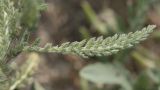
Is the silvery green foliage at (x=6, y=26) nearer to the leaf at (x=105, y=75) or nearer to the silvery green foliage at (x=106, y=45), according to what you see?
the silvery green foliage at (x=106, y=45)

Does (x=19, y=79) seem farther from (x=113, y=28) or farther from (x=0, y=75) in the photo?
(x=113, y=28)

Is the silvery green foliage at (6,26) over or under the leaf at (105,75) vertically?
under

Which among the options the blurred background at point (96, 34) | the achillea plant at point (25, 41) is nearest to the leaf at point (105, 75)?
the blurred background at point (96, 34)

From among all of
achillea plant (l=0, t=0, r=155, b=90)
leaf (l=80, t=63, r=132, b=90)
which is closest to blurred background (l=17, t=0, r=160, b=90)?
leaf (l=80, t=63, r=132, b=90)

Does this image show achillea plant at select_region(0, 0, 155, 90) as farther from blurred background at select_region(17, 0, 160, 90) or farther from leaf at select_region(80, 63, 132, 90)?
blurred background at select_region(17, 0, 160, 90)

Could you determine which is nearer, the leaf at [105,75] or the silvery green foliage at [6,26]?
the silvery green foliage at [6,26]

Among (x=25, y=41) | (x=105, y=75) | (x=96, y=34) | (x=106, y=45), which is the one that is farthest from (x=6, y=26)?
(x=96, y=34)

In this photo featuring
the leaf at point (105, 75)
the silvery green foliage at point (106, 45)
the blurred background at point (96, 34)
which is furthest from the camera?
the blurred background at point (96, 34)

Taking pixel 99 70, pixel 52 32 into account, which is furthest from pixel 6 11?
pixel 52 32
